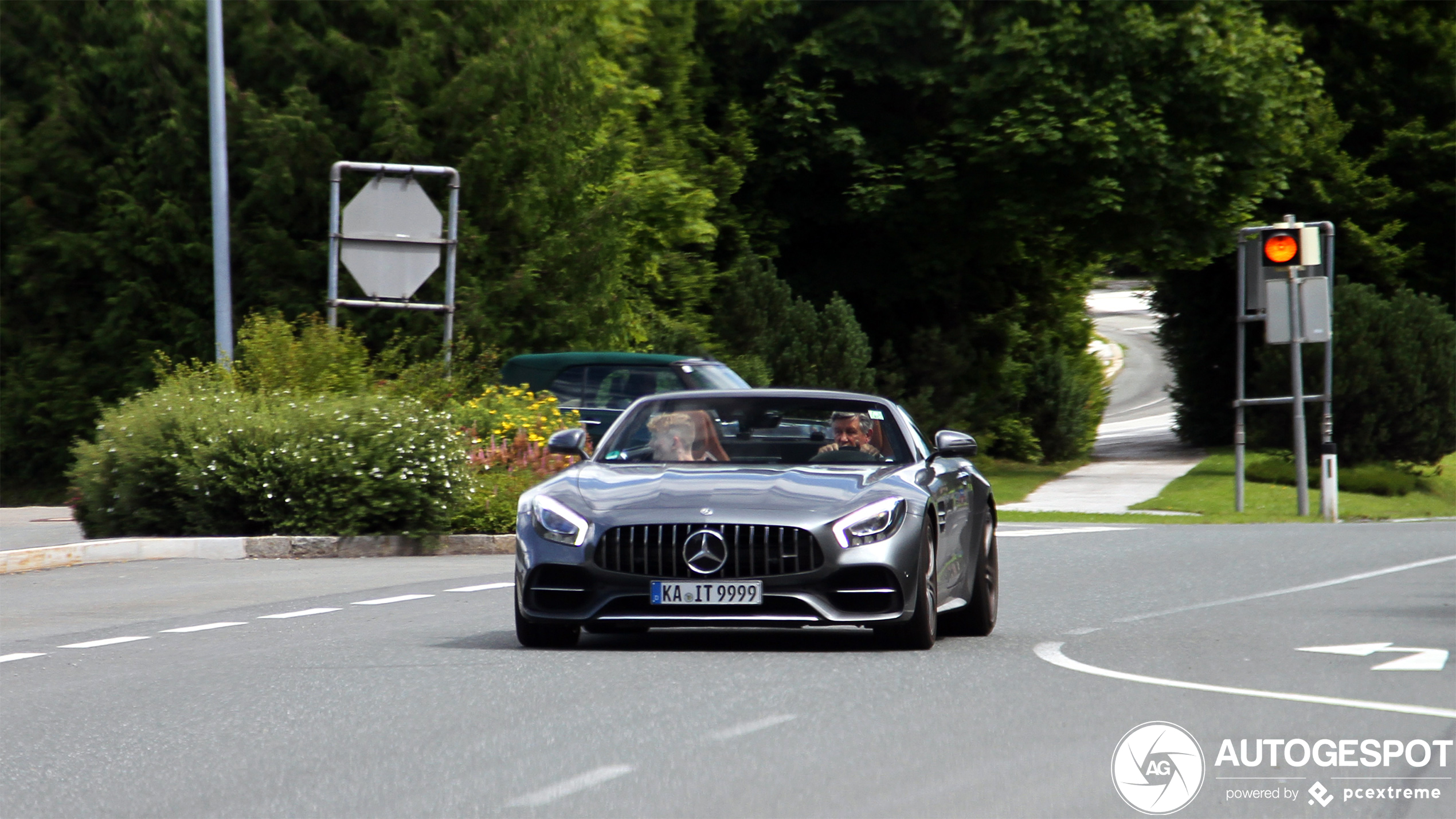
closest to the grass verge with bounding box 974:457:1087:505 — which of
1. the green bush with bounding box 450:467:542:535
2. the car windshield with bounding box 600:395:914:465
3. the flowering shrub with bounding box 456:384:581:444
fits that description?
the flowering shrub with bounding box 456:384:581:444

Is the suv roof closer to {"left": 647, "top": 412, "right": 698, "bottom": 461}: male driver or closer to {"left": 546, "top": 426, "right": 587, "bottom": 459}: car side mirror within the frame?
{"left": 647, "top": 412, "right": 698, "bottom": 461}: male driver

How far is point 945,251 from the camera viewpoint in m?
39.3

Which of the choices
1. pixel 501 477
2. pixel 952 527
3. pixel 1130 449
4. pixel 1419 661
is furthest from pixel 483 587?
pixel 1130 449

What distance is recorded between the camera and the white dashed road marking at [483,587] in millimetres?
14422

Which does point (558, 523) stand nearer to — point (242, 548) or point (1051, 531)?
point (242, 548)

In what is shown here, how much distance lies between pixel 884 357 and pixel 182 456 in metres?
22.6

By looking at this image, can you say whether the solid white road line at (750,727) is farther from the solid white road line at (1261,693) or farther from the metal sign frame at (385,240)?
the metal sign frame at (385,240)

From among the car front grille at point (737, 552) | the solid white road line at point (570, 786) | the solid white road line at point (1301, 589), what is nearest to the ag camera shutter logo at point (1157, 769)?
the solid white road line at point (570, 786)

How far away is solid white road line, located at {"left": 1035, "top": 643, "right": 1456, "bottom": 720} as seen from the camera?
8.11 metres

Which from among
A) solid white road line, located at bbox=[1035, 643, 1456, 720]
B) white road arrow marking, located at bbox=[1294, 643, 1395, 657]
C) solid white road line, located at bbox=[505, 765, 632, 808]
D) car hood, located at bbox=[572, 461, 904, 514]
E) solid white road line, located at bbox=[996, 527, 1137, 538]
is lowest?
solid white road line, located at bbox=[996, 527, 1137, 538]

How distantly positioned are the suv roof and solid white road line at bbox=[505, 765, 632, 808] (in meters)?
15.1

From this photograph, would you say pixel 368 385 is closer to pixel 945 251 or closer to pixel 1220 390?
pixel 945 251

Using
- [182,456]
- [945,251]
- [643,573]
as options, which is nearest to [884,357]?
[945,251]

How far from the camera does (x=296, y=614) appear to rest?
12.8 m
